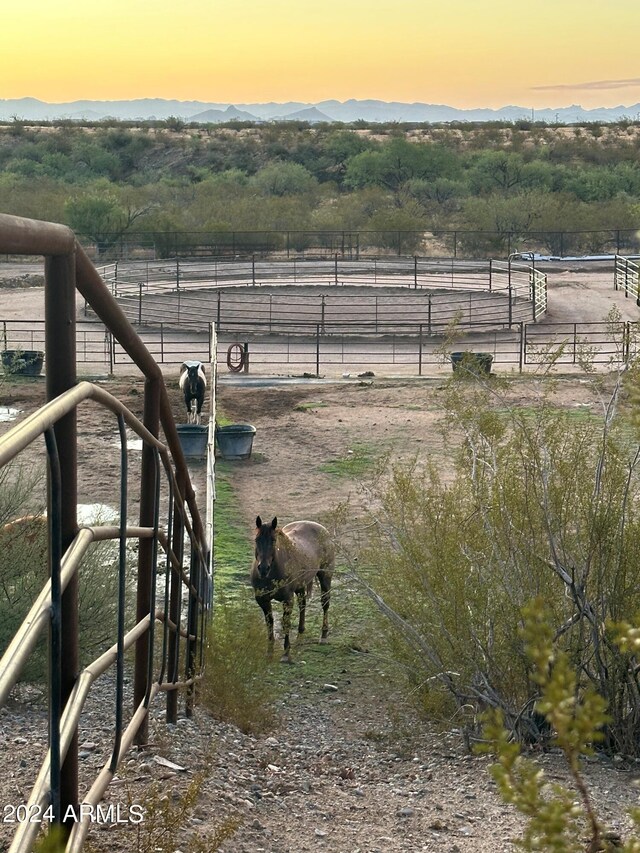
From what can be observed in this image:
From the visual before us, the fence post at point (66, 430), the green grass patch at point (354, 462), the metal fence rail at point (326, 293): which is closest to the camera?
the fence post at point (66, 430)

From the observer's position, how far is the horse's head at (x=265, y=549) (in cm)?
920

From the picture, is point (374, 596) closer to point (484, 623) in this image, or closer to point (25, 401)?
A: point (484, 623)

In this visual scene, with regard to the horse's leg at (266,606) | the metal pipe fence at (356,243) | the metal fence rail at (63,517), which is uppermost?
the metal pipe fence at (356,243)

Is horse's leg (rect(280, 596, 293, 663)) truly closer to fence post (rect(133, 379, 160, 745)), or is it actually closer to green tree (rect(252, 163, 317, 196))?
fence post (rect(133, 379, 160, 745))

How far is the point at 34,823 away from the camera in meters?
1.65

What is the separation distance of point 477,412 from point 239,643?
7.14 feet

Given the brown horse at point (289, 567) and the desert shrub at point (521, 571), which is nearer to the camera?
the desert shrub at point (521, 571)

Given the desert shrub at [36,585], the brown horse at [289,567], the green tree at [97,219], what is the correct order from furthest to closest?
the green tree at [97,219] → the brown horse at [289,567] → the desert shrub at [36,585]

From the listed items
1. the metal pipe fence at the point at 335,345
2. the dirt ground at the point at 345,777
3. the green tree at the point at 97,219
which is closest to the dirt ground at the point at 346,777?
the dirt ground at the point at 345,777

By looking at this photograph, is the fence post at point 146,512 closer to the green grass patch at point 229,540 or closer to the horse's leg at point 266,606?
the horse's leg at point 266,606

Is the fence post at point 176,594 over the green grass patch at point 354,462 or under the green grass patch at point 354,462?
over

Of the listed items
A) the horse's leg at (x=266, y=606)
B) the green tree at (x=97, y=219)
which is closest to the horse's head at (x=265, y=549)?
the horse's leg at (x=266, y=606)

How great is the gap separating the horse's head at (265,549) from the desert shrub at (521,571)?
6.79 ft

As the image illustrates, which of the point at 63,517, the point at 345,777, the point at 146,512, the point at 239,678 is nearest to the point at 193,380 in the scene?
the point at 239,678
